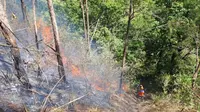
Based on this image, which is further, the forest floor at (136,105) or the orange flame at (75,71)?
the orange flame at (75,71)

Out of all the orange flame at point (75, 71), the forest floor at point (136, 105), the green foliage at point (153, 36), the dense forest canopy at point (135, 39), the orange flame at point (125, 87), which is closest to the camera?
the forest floor at point (136, 105)

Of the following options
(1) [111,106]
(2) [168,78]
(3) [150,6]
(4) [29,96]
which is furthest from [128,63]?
(4) [29,96]

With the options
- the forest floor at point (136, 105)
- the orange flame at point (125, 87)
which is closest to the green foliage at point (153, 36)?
the orange flame at point (125, 87)

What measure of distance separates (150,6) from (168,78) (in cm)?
584

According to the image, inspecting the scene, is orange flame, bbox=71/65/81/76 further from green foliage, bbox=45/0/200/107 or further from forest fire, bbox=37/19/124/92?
green foliage, bbox=45/0/200/107

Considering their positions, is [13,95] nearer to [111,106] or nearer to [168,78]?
[111,106]

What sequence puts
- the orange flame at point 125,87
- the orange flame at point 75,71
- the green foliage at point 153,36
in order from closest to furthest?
the orange flame at point 75,71, the orange flame at point 125,87, the green foliage at point 153,36

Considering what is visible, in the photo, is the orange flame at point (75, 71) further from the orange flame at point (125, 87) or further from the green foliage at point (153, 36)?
the orange flame at point (125, 87)

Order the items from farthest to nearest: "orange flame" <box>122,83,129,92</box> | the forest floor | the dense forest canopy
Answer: "orange flame" <box>122,83,129,92</box>, the dense forest canopy, the forest floor

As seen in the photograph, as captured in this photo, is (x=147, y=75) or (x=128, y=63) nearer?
(x=128, y=63)

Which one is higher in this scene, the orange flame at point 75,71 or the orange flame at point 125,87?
the orange flame at point 75,71

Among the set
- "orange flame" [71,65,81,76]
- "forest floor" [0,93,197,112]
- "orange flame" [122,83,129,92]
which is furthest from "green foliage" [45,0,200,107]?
"orange flame" [71,65,81,76]

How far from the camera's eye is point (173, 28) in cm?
2153

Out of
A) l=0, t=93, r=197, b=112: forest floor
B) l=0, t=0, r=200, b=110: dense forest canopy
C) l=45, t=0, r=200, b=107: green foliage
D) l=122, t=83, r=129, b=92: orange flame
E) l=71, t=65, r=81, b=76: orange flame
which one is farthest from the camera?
l=45, t=0, r=200, b=107: green foliage
